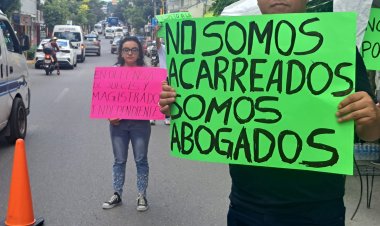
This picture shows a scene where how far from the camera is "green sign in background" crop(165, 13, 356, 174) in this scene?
214 centimetres

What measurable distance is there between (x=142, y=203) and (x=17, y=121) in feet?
13.5

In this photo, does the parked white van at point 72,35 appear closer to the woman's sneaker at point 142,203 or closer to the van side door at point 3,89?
the van side door at point 3,89

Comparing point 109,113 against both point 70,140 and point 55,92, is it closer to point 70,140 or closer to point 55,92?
point 70,140

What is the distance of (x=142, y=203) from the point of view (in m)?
5.45

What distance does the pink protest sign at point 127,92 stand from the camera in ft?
17.4

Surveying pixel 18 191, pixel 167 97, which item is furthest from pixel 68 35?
pixel 167 97

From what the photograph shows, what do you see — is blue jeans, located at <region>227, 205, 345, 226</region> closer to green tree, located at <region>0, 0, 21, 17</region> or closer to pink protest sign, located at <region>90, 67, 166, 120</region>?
pink protest sign, located at <region>90, 67, 166, 120</region>

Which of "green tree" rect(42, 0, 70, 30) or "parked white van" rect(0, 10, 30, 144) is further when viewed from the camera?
"green tree" rect(42, 0, 70, 30)

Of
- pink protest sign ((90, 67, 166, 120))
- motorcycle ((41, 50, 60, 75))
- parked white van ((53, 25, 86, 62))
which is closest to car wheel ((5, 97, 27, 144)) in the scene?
pink protest sign ((90, 67, 166, 120))

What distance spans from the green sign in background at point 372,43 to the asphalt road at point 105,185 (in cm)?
153

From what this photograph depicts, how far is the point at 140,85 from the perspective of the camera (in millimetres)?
5430

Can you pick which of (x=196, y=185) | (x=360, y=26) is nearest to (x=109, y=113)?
(x=196, y=185)

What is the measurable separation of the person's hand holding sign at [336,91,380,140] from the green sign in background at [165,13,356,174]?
0.04m

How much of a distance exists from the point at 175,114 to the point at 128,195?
11.7 ft
